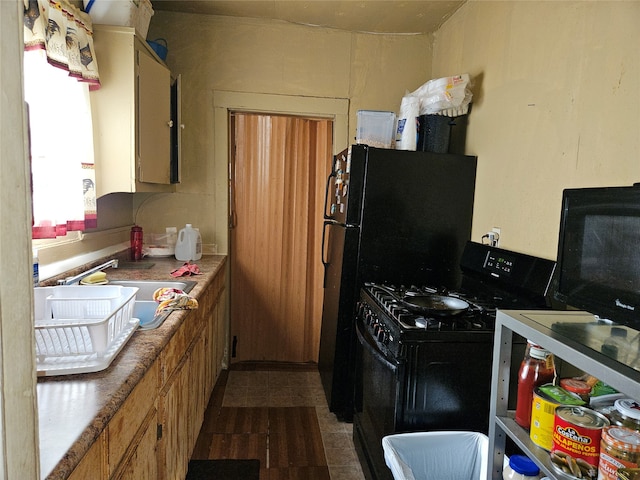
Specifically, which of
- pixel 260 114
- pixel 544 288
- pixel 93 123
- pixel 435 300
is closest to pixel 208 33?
Answer: pixel 260 114

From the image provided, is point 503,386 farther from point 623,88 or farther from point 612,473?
point 623,88

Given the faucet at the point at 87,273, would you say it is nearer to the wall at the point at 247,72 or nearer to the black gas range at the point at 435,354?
the wall at the point at 247,72

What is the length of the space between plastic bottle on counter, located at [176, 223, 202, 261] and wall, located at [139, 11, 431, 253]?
27cm

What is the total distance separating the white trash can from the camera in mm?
1486

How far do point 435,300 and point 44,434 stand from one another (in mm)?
1554

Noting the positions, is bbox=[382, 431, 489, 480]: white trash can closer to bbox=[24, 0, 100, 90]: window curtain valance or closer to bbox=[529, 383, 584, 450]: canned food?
bbox=[529, 383, 584, 450]: canned food

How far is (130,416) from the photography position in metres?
1.07

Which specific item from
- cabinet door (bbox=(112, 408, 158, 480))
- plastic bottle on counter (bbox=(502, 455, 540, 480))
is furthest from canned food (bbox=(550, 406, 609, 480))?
cabinet door (bbox=(112, 408, 158, 480))

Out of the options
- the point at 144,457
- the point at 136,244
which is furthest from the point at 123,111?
the point at 144,457

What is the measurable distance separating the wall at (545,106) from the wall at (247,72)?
25.2 inches

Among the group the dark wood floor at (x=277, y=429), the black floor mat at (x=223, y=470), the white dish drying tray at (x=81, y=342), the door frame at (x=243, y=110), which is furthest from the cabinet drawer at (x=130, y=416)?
the door frame at (x=243, y=110)

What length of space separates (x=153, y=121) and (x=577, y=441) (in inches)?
90.6

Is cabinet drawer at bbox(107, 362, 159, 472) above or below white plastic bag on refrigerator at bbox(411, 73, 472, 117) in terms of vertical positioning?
below

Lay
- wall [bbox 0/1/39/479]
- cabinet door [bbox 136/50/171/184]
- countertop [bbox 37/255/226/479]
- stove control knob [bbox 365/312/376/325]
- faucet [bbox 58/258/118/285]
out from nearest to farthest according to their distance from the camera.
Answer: wall [bbox 0/1/39/479] < countertop [bbox 37/255/226/479] < faucet [bbox 58/258/118/285] < stove control knob [bbox 365/312/376/325] < cabinet door [bbox 136/50/171/184]
